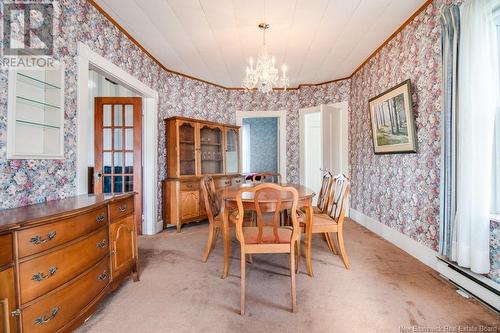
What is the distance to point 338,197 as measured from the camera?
2832mm

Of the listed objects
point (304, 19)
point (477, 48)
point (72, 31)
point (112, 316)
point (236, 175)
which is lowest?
point (112, 316)

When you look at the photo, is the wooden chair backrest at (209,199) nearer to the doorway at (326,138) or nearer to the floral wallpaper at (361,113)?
the floral wallpaper at (361,113)

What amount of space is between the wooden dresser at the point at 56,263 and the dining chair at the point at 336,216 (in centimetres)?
163

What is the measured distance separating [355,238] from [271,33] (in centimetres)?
291

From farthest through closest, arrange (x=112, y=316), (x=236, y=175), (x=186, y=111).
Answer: (x=236, y=175) → (x=186, y=111) → (x=112, y=316)

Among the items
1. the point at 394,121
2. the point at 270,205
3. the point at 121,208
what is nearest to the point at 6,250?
the point at 121,208

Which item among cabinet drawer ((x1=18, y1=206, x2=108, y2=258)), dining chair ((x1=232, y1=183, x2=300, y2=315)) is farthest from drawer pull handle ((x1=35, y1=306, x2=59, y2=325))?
dining chair ((x1=232, y1=183, x2=300, y2=315))

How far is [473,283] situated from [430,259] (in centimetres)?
59

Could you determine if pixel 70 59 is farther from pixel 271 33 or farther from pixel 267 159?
pixel 267 159

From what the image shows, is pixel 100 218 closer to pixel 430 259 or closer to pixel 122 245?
pixel 122 245

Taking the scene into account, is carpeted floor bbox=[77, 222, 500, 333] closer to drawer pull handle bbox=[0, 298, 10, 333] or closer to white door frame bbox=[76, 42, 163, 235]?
drawer pull handle bbox=[0, 298, 10, 333]

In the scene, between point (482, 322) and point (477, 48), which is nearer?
point (482, 322)

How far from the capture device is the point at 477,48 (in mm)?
2039

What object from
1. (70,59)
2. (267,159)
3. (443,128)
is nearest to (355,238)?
(443,128)
